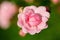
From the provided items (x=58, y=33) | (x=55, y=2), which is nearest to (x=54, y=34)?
(x=58, y=33)

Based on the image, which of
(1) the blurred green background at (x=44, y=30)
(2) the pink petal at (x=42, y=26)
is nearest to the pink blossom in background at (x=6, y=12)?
(1) the blurred green background at (x=44, y=30)

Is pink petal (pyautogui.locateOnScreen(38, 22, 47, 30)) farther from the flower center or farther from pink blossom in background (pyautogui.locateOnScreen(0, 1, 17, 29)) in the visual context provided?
pink blossom in background (pyautogui.locateOnScreen(0, 1, 17, 29))

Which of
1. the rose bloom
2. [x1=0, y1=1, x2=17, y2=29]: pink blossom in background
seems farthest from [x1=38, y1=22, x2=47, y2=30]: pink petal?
[x1=0, y1=1, x2=17, y2=29]: pink blossom in background

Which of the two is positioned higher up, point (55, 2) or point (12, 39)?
point (55, 2)

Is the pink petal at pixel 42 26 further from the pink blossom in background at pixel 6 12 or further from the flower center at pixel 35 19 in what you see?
the pink blossom in background at pixel 6 12

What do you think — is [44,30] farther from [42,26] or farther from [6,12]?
[6,12]

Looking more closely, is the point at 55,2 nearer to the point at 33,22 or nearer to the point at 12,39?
the point at 33,22
